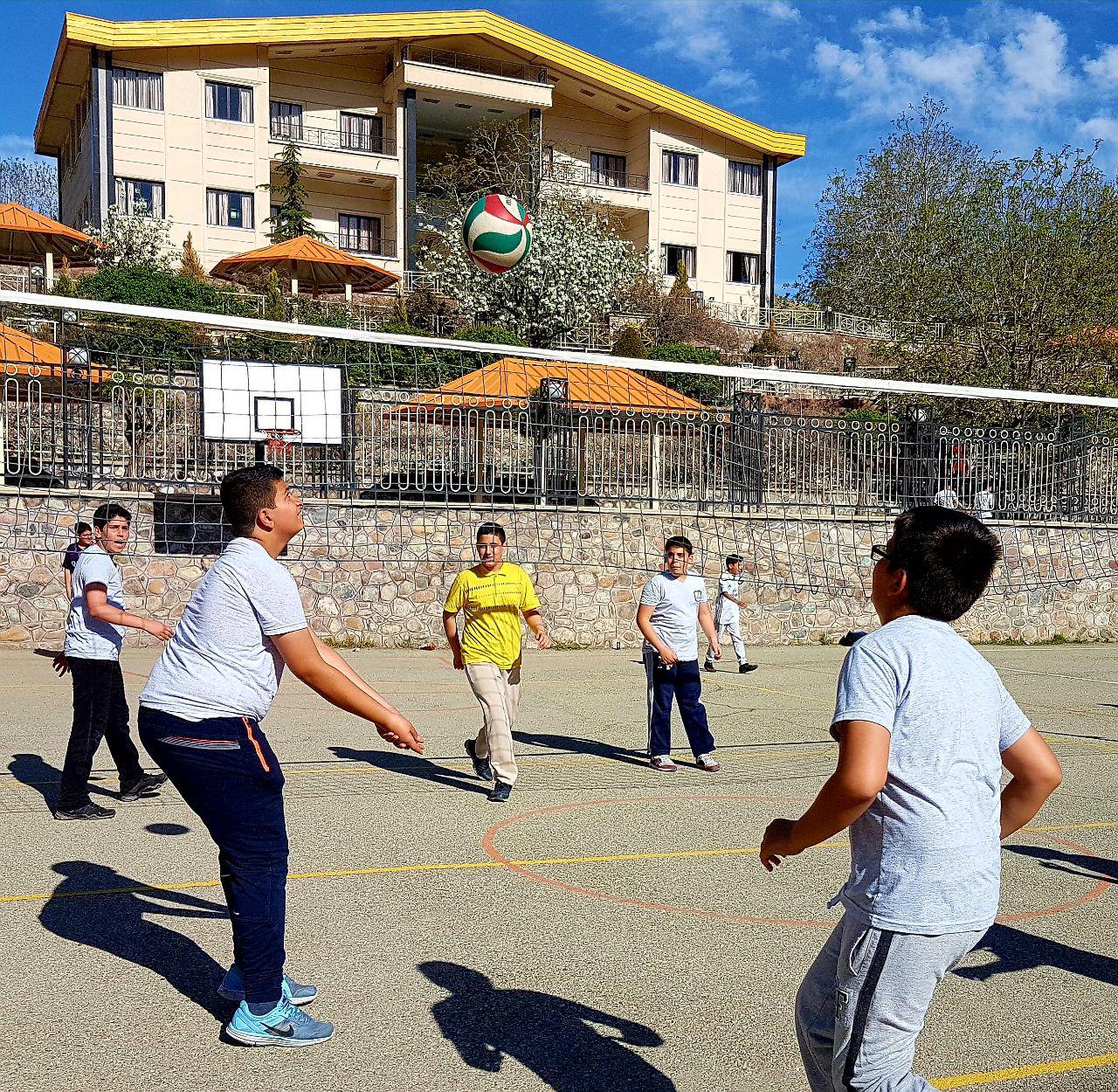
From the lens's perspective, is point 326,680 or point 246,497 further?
point 246,497

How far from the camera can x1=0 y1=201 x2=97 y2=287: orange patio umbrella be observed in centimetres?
2772

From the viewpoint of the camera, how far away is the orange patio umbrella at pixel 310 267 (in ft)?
A: 91.5

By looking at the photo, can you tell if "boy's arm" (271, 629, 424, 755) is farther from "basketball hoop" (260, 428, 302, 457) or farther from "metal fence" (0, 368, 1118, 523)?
"basketball hoop" (260, 428, 302, 457)

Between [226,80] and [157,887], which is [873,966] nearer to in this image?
[157,887]

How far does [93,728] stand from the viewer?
7.09 metres

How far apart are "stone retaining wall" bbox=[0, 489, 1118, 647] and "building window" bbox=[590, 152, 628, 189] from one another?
1108 inches

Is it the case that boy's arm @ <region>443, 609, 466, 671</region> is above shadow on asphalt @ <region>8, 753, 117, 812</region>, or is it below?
above

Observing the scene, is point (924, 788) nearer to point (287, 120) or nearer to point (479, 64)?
point (287, 120)

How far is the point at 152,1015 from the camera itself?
414cm

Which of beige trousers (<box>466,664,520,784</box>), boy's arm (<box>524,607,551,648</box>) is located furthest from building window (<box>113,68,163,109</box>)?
beige trousers (<box>466,664,520,784</box>)

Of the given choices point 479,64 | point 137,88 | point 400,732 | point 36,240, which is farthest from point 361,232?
point 400,732

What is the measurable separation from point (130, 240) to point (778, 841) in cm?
3384

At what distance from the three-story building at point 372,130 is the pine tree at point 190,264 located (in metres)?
1.52

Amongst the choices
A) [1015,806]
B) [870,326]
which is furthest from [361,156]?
[1015,806]
